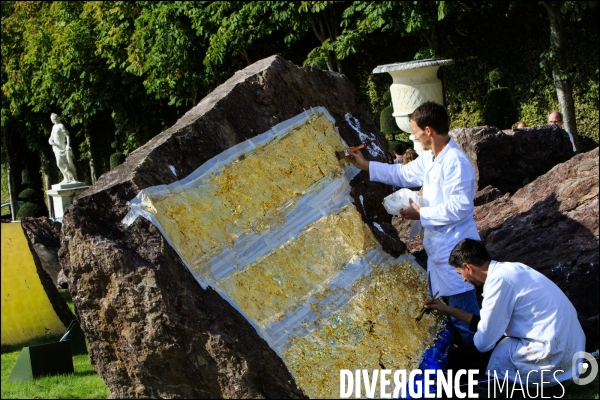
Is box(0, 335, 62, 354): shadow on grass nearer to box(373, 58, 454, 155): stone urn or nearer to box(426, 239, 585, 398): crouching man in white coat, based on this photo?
box(426, 239, 585, 398): crouching man in white coat

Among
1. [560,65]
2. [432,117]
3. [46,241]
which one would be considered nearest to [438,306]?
[432,117]

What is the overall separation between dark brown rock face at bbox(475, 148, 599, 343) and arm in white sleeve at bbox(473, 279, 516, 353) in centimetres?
123

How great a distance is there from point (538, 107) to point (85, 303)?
11852 mm

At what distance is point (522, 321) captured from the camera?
4469 millimetres

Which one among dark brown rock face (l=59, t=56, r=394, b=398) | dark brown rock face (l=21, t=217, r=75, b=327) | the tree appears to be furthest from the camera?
the tree

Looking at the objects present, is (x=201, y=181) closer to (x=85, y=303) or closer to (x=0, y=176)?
(x=85, y=303)

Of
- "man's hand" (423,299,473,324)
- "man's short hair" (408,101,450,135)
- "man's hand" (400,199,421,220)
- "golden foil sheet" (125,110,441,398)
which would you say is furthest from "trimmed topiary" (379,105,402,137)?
"man's hand" (423,299,473,324)

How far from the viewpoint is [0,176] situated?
29.5 meters

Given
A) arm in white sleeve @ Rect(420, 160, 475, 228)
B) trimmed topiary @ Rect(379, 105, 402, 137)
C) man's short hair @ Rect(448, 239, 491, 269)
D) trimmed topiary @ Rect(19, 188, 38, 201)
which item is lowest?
trimmed topiary @ Rect(19, 188, 38, 201)

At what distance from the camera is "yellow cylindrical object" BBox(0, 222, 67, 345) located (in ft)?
23.3

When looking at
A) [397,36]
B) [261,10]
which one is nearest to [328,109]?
[261,10]

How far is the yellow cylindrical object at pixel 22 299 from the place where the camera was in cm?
711

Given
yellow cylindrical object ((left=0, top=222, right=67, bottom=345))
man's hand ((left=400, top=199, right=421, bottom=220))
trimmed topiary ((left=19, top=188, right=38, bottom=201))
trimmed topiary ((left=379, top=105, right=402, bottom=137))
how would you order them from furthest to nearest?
trimmed topiary ((left=19, top=188, right=38, bottom=201)) → trimmed topiary ((left=379, top=105, right=402, bottom=137)) → yellow cylindrical object ((left=0, top=222, right=67, bottom=345)) → man's hand ((left=400, top=199, right=421, bottom=220))

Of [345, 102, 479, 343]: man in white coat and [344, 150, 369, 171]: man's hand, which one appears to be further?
[344, 150, 369, 171]: man's hand
